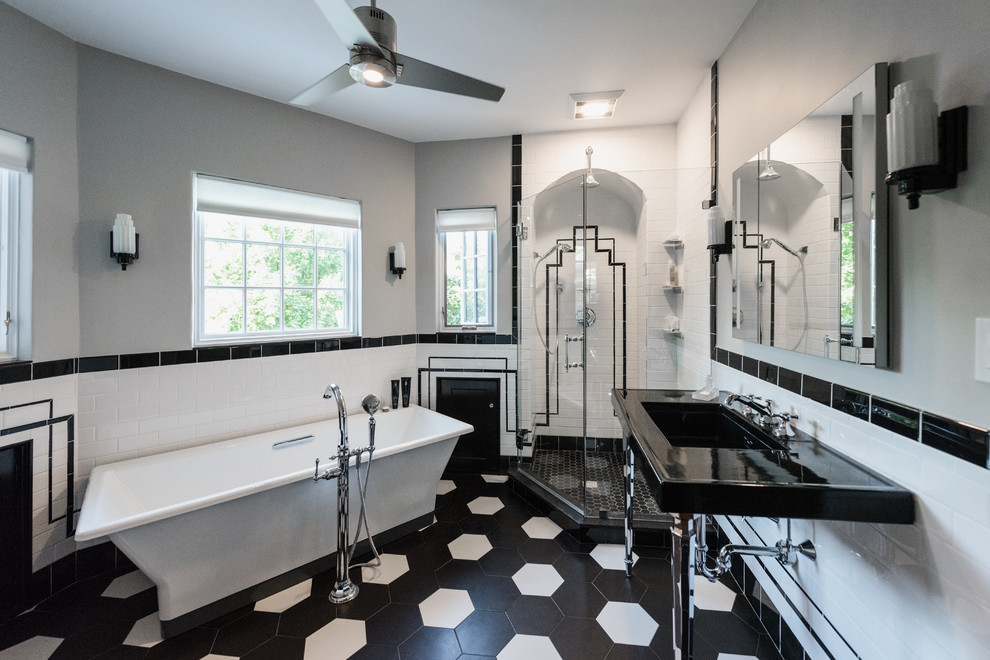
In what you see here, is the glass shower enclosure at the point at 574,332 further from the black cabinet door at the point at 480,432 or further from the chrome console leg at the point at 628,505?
the chrome console leg at the point at 628,505

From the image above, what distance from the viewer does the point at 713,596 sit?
6.43ft

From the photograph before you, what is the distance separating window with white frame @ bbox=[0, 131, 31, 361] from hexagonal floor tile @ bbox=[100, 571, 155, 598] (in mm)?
1186

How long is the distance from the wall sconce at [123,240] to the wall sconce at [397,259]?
1601 mm

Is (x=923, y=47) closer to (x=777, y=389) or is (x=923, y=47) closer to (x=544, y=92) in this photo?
(x=777, y=389)

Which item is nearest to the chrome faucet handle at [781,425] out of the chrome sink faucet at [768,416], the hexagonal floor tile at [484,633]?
the chrome sink faucet at [768,416]

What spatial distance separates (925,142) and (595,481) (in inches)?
91.2

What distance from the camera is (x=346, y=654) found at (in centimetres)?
164

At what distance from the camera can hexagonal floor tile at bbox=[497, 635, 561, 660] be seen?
1.62 meters

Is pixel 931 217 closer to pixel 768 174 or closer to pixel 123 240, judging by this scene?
pixel 768 174

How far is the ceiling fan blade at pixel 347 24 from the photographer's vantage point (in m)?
1.19

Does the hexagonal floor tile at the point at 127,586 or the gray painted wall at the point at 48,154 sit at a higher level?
the gray painted wall at the point at 48,154

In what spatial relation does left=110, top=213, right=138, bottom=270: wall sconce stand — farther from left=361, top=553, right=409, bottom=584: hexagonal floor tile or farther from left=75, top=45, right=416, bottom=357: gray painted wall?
left=361, top=553, right=409, bottom=584: hexagonal floor tile

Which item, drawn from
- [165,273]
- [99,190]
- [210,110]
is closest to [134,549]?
[165,273]

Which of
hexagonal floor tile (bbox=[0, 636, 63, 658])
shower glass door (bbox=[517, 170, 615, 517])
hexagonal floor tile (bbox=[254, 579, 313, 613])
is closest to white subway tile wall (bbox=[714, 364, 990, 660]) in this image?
shower glass door (bbox=[517, 170, 615, 517])
